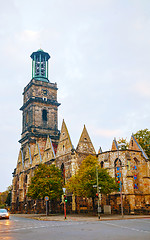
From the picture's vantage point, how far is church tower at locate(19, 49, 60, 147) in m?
64.6

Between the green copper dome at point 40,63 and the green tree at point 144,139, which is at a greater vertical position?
the green copper dome at point 40,63

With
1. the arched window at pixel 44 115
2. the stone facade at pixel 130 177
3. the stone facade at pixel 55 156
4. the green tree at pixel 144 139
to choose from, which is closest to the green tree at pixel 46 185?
the stone facade at pixel 55 156

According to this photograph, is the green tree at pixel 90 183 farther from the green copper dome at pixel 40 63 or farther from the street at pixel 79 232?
the green copper dome at pixel 40 63

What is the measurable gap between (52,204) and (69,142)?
12.1 meters

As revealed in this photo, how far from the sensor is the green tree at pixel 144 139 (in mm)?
51812

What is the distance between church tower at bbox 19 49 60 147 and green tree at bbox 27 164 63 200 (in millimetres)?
21326

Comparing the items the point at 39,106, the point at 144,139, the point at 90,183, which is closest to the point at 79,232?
the point at 90,183

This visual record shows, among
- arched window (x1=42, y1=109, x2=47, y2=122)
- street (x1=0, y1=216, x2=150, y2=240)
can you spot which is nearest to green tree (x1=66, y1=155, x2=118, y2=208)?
street (x1=0, y1=216, x2=150, y2=240)

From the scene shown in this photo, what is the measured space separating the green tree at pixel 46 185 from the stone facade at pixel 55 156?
2.69 metres

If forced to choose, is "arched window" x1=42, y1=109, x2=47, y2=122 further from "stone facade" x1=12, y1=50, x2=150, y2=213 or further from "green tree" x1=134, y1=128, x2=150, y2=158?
"green tree" x1=134, y1=128, x2=150, y2=158

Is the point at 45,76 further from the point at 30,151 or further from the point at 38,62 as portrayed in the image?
the point at 30,151

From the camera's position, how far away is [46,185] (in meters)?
38.9

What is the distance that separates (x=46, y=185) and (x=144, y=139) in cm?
2414

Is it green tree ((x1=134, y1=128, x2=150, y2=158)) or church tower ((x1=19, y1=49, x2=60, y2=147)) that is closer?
green tree ((x1=134, y1=128, x2=150, y2=158))
